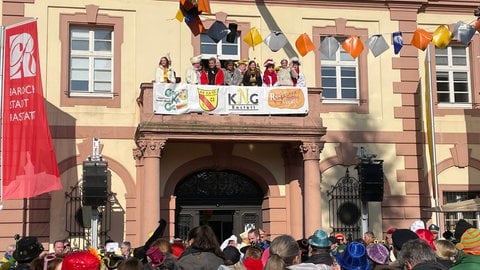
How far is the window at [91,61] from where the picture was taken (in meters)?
17.2

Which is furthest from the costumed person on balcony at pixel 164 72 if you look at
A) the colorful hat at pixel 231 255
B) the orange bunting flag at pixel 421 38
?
the colorful hat at pixel 231 255

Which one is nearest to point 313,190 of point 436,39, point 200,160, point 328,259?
point 200,160

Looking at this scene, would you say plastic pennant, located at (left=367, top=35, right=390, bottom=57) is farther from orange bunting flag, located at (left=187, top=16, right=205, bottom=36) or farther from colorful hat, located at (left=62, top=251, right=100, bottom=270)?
colorful hat, located at (left=62, top=251, right=100, bottom=270)

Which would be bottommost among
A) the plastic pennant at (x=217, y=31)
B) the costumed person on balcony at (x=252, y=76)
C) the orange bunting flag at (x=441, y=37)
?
the costumed person on balcony at (x=252, y=76)

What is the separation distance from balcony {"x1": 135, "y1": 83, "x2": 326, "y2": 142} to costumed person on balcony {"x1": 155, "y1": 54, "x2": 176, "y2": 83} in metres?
0.45

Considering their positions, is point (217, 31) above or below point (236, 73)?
above

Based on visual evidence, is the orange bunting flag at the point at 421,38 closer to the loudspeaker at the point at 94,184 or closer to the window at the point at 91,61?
the window at the point at 91,61

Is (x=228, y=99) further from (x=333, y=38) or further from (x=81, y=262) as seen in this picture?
(x=81, y=262)

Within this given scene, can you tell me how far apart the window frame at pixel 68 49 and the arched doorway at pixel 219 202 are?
2.85 m

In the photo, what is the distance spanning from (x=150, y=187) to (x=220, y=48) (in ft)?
15.4

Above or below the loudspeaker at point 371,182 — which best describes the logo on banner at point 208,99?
above

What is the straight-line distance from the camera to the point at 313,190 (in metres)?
16.2

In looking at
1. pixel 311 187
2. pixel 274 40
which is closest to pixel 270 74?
pixel 274 40

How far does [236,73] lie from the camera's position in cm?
1645
